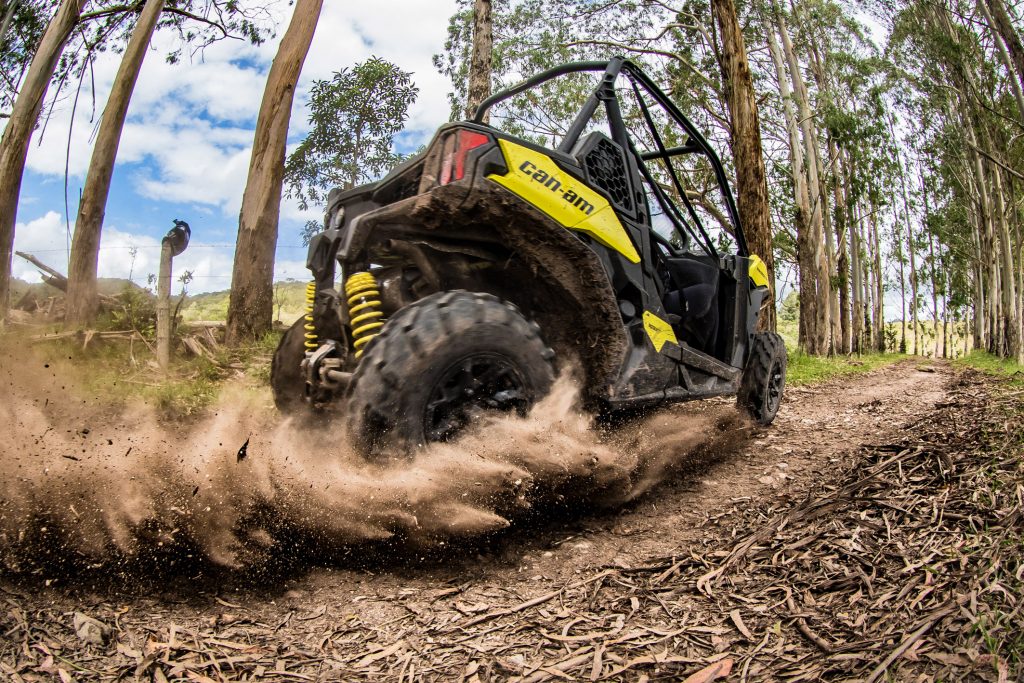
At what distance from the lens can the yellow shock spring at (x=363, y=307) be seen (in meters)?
2.94

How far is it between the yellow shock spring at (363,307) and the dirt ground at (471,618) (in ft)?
3.01

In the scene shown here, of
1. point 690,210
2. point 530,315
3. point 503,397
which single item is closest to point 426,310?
point 503,397

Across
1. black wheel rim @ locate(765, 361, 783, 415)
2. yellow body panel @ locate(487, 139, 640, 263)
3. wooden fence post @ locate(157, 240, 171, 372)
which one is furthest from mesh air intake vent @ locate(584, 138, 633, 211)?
wooden fence post @ locate(157, 240, 171, 372)

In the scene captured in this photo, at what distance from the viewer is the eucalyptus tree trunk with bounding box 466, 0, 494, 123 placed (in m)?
10.1

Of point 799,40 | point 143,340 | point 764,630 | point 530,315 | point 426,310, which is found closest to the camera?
point 764,630

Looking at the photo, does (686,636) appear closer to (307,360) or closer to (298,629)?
(298,629)

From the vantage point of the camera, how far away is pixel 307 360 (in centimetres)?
340

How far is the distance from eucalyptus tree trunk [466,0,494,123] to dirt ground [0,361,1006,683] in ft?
27.3

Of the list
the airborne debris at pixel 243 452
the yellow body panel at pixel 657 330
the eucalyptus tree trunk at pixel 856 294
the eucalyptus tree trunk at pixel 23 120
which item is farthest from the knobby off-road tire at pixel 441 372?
the eucalyptus tree trunk at pixel 856 294

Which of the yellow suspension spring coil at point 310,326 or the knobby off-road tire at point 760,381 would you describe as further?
the knobby off-road tire at point 760,381

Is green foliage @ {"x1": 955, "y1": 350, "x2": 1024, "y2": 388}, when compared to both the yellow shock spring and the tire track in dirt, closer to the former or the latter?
the tire track in dirt

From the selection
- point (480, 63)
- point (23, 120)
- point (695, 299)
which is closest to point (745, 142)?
point (480, 63)

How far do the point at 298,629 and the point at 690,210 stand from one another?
3744 millimetres

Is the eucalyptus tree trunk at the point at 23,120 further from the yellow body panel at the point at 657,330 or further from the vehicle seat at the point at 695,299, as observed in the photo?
the yellow body panel at the point at 657,330
